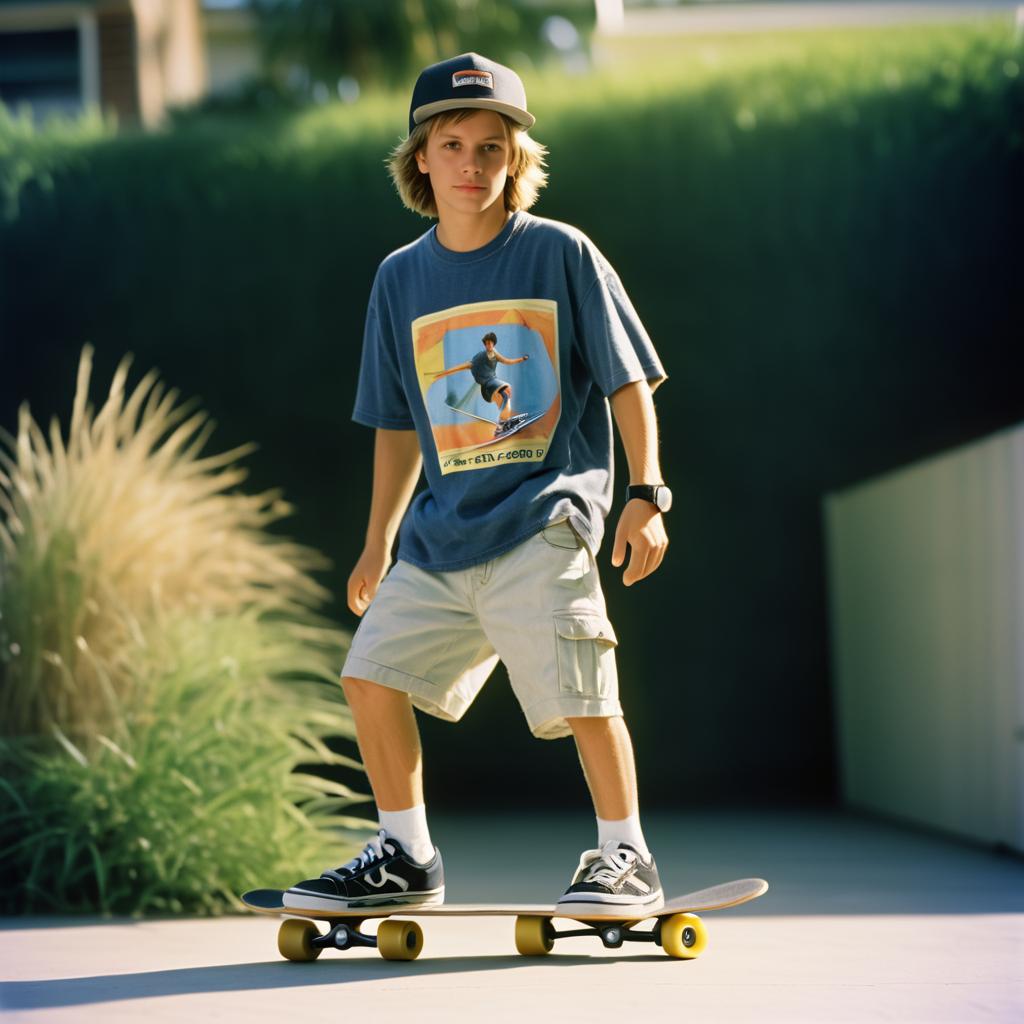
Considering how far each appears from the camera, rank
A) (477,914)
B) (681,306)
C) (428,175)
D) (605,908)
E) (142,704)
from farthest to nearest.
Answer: (681,306)
(142,704)
(428,175)
(477,914)
(605,908)

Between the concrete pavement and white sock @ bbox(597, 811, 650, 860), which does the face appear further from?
the concrete pavement

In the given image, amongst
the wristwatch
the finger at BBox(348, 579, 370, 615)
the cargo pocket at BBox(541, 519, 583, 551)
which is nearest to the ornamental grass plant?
the finger at BBox(348, 579, 370, 615)

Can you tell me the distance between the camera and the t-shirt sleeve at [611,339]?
2.26 m

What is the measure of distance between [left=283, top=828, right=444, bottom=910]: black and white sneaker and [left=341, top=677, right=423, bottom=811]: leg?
7 cm

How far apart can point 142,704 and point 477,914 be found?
1.41 meters

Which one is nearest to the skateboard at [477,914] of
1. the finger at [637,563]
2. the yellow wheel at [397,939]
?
the yellow wheel at [397,939]

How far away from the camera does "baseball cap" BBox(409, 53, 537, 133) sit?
7.35 ft

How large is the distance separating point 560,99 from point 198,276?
1.57 metres

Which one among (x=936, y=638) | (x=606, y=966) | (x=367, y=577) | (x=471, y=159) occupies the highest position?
(x=471, y=159)

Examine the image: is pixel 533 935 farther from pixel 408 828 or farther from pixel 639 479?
pixel 639 479

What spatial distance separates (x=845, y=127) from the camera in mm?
5426

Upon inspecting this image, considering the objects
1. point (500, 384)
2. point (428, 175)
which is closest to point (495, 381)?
point (500, 384)

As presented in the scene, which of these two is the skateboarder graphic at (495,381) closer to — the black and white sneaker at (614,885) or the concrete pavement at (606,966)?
the black and white sneaker at (614,885)

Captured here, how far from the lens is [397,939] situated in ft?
7.40
